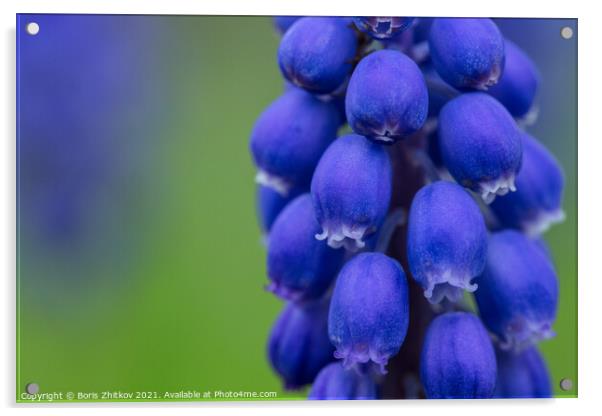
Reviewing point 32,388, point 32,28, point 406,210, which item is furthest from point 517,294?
point 32,28

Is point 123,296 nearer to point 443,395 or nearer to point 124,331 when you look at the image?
point 124,331

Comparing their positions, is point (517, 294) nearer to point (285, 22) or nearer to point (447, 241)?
point (447, 241)

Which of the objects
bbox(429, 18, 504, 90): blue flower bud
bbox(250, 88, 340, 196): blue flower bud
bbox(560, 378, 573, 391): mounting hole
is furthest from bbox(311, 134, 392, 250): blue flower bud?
bbox(560, 378, 573, 391): mounting hole

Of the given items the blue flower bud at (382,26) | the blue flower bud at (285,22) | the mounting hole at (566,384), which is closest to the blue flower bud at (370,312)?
the blue flower bud at (382,26)

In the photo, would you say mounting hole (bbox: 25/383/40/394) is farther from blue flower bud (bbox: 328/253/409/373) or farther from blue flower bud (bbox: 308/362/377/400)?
blue flower bud (bbox: 328/253/409/373)

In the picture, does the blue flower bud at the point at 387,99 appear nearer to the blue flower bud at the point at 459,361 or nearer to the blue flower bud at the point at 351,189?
the blue flower bud at the point at 351,189

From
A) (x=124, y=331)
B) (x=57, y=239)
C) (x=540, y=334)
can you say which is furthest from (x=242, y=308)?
(x=540, y=334)
